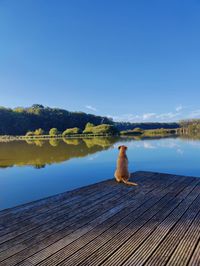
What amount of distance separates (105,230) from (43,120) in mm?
60709

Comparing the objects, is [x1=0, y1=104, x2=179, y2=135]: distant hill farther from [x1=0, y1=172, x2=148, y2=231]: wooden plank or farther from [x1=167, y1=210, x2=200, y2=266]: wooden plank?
[x1=167, y1=210, x2=200, y2=266]: wooden plank

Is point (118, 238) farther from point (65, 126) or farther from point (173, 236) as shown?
point (65, 126)

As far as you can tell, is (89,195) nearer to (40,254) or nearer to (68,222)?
(68,222)

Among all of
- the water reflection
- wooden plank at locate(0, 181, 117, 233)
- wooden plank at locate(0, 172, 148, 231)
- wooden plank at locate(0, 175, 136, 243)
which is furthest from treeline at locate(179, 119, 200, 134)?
wooden plank at locate(0, 181, 117, 233)

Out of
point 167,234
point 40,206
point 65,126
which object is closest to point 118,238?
point 167,234

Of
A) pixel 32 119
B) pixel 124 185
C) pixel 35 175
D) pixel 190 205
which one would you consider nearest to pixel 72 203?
pixel 124 185

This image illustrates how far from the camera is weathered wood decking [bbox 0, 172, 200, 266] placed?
5.70 feet

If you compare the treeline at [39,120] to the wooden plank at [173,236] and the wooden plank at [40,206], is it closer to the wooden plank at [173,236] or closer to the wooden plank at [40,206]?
the wooden plank at [40,206]

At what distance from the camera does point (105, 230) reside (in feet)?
7.15

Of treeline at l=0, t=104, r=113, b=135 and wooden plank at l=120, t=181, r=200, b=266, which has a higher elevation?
treeline at l=0, t=104, r=113, b=135

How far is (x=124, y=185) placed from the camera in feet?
13.2

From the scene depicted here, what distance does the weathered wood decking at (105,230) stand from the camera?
1738mm

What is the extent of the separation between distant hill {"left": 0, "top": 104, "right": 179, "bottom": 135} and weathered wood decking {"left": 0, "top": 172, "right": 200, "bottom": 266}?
54.9 meters

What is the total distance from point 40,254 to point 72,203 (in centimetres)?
128
